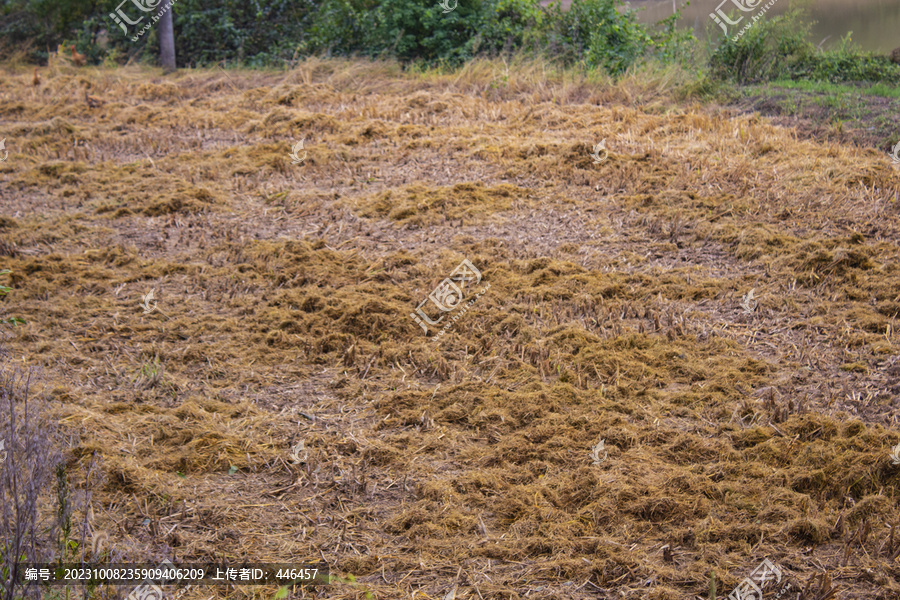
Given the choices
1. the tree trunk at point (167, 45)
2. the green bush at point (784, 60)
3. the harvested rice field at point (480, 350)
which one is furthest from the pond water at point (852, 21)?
the tree trunk at point (167, 45)

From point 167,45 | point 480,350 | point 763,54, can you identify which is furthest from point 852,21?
point 480,350

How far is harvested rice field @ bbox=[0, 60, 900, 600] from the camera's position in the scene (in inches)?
121

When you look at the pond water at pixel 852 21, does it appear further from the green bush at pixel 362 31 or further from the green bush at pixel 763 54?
the green bush at pixel 362 31

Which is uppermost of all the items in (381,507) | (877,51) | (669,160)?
(877,51)

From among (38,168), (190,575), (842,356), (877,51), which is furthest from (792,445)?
(877,51)

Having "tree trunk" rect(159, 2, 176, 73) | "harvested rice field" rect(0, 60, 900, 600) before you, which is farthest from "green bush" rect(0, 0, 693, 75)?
"harvested rice field" rect(0, 60, 900, 600)

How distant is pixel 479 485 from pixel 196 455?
1378 millimetres

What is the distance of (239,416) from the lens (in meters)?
3.98

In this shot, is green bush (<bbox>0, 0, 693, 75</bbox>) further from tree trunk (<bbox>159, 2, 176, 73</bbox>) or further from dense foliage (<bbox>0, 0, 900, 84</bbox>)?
tree trunk (<bbox>159, 2, 176, 73</bbox>)

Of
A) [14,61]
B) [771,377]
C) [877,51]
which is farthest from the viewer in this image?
[14,61]

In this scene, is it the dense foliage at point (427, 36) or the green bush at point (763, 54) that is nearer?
the green bush at point (763, 54)

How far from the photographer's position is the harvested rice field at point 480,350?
307cm

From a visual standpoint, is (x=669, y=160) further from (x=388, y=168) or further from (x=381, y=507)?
(x=381, y=507)

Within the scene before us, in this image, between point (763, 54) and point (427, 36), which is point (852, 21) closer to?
point (763, 54)
